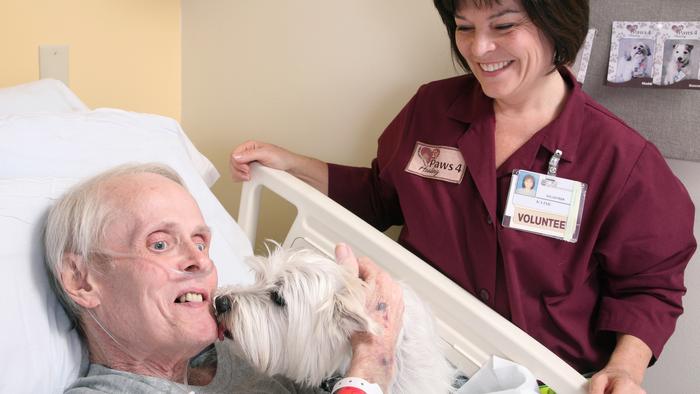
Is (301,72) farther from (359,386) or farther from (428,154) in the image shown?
(359,386)

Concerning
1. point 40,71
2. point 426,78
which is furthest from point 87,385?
point 426,78

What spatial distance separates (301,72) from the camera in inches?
101

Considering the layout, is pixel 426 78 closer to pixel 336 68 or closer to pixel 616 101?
pixel 336 68

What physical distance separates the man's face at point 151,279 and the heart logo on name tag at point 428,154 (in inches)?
32.2

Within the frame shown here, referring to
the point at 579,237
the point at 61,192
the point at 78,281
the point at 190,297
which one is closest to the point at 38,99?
the point at 61,192

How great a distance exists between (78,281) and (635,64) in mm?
1501

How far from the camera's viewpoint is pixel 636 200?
67.2 inches

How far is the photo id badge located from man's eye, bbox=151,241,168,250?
0.86 meters

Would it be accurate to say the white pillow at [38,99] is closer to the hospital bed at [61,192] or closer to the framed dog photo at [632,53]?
the hospital bed at [61,192]

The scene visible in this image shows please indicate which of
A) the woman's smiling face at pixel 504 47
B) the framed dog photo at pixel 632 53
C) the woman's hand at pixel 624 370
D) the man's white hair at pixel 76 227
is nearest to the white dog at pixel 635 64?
the framed dog photo at pixel 632 53

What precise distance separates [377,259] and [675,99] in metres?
0.91

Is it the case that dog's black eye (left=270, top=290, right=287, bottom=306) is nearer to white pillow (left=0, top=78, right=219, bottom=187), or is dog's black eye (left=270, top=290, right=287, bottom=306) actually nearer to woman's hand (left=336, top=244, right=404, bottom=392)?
woman's hand (left=336, top=244, right=404, bottom=392)

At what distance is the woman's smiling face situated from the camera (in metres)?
1.70

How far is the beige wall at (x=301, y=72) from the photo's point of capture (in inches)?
91.9
